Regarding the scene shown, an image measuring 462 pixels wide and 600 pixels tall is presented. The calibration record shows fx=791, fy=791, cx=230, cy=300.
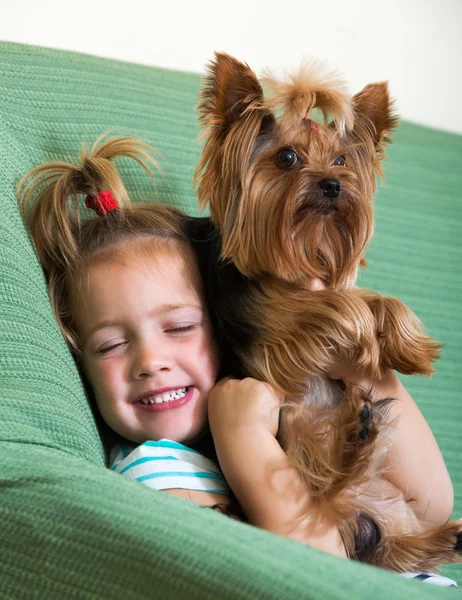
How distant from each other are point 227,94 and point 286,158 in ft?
0.43

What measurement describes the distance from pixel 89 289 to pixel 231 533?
23.0 inches

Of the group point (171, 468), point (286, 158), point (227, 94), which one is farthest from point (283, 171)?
point (171, 468)

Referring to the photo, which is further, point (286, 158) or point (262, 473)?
point (286, 158)

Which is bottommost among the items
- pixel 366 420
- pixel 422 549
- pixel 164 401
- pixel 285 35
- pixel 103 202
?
pixel 422 549

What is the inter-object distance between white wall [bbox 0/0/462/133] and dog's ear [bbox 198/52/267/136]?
83cm

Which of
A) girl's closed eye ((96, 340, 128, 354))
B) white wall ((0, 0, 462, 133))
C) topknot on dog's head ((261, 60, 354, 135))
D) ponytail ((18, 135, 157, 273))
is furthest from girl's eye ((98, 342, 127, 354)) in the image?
white wall ((0, 0, 462, 133))

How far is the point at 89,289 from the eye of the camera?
4.00 ft

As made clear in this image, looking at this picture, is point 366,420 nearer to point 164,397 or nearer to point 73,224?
point 164,397

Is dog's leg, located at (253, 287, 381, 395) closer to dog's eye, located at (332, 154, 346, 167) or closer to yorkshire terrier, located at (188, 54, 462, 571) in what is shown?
yorkshire terrier, located at (188, 54, 462, 571)

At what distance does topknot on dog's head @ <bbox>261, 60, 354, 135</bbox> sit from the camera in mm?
1194

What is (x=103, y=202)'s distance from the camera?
1.27 m

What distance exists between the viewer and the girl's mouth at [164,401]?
119cm

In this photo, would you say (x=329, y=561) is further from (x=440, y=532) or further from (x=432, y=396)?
(x=432, y=396)

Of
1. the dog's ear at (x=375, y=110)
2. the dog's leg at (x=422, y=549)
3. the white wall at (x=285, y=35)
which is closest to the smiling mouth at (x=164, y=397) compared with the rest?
the dog's leg at (x=422, y=549)
